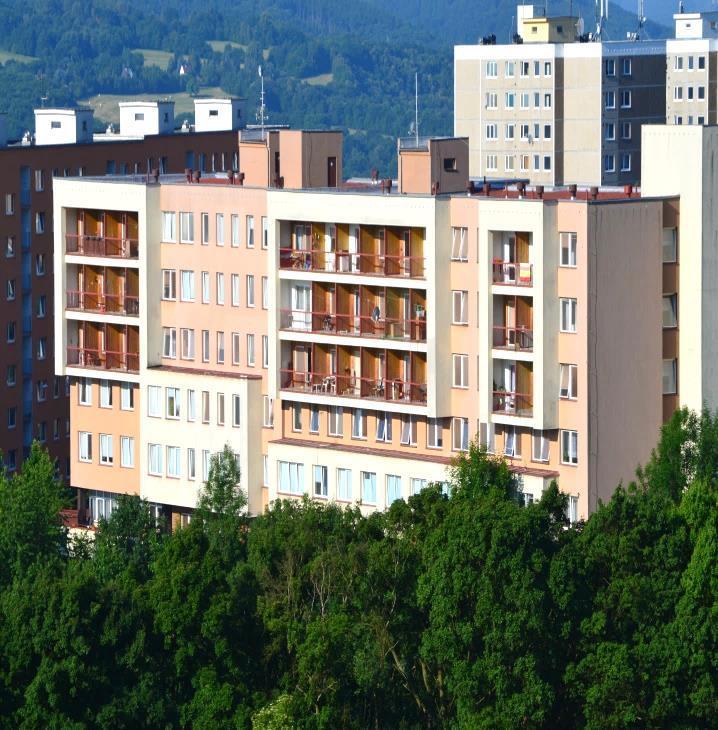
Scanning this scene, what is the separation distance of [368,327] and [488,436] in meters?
7.52

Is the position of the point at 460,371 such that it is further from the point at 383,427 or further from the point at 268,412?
the point at 268,412

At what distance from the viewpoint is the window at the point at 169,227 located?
360ft

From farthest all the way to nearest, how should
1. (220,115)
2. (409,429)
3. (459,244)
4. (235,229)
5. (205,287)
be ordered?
(220,115) → (205,287) → (235,229) → (409,429) → (459,244)

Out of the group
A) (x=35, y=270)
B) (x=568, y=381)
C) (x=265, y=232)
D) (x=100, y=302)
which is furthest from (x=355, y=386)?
(x=35, y=270)

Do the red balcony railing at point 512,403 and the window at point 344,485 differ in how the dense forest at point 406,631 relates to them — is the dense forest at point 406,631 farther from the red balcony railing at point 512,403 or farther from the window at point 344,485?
the window at point 344,485

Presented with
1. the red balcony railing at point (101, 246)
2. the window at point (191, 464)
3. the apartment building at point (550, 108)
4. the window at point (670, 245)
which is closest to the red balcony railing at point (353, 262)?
the red balcony railing at point (101, 246)

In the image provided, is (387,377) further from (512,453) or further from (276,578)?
(276,578)

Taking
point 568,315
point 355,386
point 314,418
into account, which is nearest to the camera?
point 568,315

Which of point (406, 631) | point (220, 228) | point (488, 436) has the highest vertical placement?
point (220, 228)

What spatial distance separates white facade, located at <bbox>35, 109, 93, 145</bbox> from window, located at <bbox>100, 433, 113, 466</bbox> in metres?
31.4

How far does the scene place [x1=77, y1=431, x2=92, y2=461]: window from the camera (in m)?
114

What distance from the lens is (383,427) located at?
10369cm

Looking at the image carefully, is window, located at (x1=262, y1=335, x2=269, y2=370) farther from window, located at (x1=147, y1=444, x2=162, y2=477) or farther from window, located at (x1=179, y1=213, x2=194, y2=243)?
window, located at (x1=147, y1=444, x2=162, y2=477)

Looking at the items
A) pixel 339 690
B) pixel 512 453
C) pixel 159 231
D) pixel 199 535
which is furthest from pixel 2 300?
pixel 339 690
